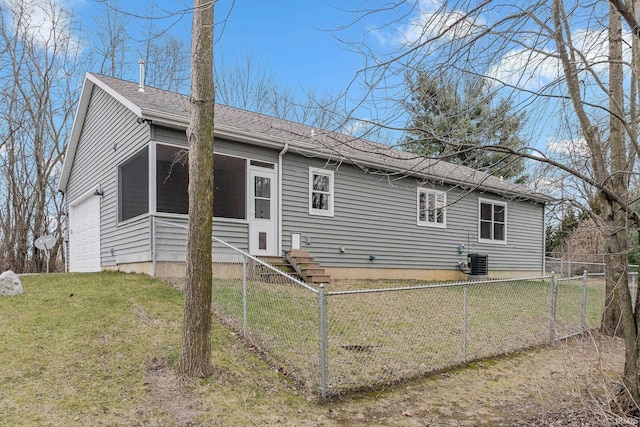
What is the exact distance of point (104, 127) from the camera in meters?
11.1

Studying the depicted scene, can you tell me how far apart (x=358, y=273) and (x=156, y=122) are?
6.33 metres

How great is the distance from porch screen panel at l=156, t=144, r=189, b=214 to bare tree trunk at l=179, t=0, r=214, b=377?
4.73 metres

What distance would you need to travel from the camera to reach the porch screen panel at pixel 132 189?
943 centimetres

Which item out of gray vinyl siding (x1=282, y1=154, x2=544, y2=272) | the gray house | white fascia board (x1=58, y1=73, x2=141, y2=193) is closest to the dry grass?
the gray house

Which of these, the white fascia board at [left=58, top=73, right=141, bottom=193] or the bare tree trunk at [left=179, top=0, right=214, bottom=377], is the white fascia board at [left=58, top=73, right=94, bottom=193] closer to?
the white fascia board at [left=58, top=73, right=141, bottom=193]

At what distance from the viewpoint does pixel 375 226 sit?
12.0m

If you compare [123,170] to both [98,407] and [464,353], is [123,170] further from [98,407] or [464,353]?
[464,353]

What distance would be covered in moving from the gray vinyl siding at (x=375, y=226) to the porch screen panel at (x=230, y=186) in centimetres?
101

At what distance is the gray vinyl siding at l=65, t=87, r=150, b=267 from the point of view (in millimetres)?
8859

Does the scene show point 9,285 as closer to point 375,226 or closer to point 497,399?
point 497,399

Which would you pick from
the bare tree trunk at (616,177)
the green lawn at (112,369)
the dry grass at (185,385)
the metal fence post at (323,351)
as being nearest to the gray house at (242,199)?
the green lawn at (112,369)

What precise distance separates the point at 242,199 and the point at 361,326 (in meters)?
4.85

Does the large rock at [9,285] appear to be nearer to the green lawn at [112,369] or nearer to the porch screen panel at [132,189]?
the green lawn at [112,369]

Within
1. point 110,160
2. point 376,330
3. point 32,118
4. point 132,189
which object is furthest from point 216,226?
point 32,118
